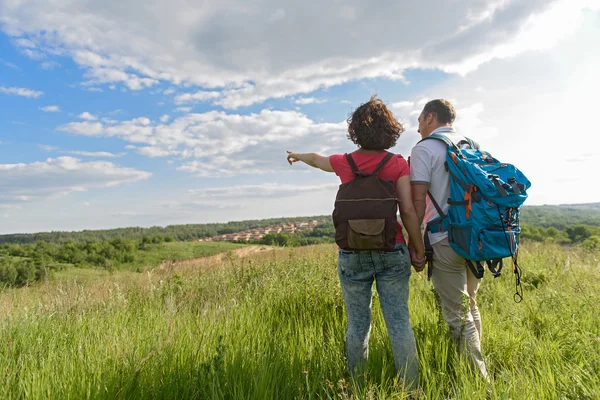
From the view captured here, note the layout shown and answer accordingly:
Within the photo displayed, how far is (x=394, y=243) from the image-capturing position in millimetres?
2428

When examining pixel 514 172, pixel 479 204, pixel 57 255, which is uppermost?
pixel 514 172

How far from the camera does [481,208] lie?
8.48ft

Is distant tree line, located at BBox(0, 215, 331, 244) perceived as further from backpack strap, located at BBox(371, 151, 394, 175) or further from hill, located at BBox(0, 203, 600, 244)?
backpack strap, located at BBox(371, 151, 394, 175)

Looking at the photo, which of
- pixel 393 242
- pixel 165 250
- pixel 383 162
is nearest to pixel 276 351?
pixel 393 242

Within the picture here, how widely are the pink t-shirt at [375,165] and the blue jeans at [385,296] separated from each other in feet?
0.74

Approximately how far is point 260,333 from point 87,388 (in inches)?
63.7

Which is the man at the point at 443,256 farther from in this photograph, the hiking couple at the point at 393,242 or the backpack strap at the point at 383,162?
the backpack strap at the point at 383,162

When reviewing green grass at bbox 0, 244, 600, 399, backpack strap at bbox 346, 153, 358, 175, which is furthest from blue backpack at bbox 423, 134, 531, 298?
green grass at bbox 0, 244, 600, 399

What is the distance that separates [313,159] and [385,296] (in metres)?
1.35

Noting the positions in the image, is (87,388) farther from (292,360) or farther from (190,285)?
(190,285)

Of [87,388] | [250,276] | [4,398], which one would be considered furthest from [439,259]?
[250,276]

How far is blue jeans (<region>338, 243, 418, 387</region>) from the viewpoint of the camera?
8.28 feet

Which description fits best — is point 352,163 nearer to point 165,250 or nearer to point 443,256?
point 443,256

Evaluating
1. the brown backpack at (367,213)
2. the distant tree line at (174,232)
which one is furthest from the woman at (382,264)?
the distant tree line at (174,232)
